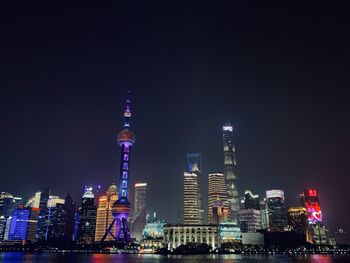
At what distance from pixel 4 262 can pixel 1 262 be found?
5.15 ft

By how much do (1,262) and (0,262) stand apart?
342mm

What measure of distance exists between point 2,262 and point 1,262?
0.52 metres

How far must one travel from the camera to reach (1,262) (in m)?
132

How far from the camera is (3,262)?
432 ft

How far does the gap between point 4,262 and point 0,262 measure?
1.87 m

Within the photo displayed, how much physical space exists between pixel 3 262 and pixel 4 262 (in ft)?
1.71

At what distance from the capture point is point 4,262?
13150 centimetres

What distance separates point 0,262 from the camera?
132250 mm

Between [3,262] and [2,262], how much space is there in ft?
1.72

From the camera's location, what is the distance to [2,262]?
132 metres
